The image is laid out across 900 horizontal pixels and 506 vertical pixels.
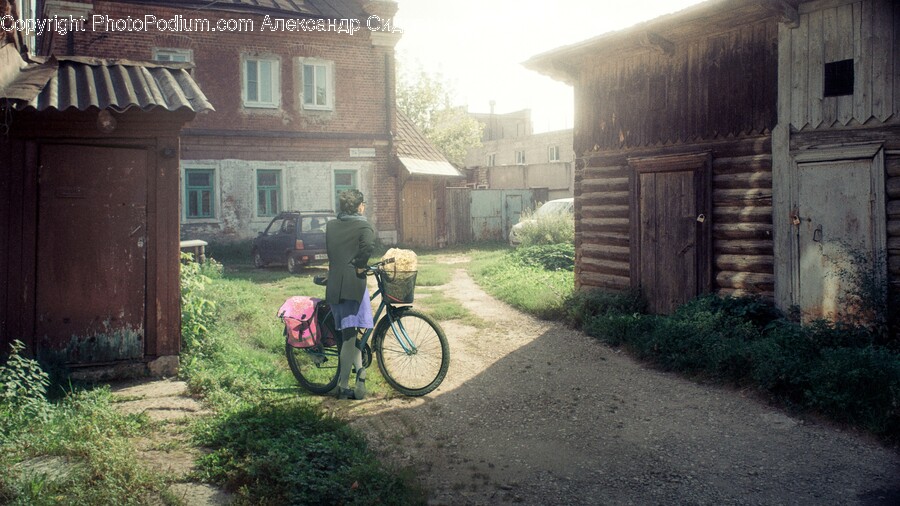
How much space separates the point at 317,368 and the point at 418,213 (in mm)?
17375

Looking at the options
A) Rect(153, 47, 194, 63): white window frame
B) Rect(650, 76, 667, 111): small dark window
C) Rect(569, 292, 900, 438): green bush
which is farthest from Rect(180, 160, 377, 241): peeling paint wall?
Rect(569, 292, 900, 438): green bush

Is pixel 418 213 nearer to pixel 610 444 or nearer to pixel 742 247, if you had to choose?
pixel 742 247

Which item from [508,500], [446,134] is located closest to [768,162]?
[508,500]

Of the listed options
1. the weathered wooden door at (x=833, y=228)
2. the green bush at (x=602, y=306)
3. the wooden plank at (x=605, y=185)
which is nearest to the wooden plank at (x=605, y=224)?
the wooden plank at (x=605, y=185)

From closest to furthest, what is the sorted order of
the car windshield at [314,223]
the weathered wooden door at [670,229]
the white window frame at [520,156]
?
the weathered wooden door at [670,229] → the car windshield at [314,223] → the white window frame at [520,156]

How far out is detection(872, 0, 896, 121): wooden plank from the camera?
798 centimetres

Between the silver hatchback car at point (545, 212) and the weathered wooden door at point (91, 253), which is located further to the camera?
the silver hatchback car at point (545, 212)

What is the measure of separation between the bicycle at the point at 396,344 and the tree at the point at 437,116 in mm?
38968

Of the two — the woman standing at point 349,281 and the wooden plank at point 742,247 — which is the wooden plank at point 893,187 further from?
the woman standing at point 349,281

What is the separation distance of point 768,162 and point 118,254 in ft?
26.7

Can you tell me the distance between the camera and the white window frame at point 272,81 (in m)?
21.5

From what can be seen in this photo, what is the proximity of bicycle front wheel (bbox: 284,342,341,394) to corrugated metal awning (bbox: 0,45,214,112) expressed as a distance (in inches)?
104

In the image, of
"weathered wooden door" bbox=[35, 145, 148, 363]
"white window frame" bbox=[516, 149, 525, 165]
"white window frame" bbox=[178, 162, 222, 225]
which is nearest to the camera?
"weathered wooden door" bbox=[35, 145, 148, 363]

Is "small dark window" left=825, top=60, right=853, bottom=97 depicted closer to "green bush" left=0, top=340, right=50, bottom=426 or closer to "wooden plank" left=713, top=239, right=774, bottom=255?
"wooden plank" left=713, top=239, right=774, bottom=255
